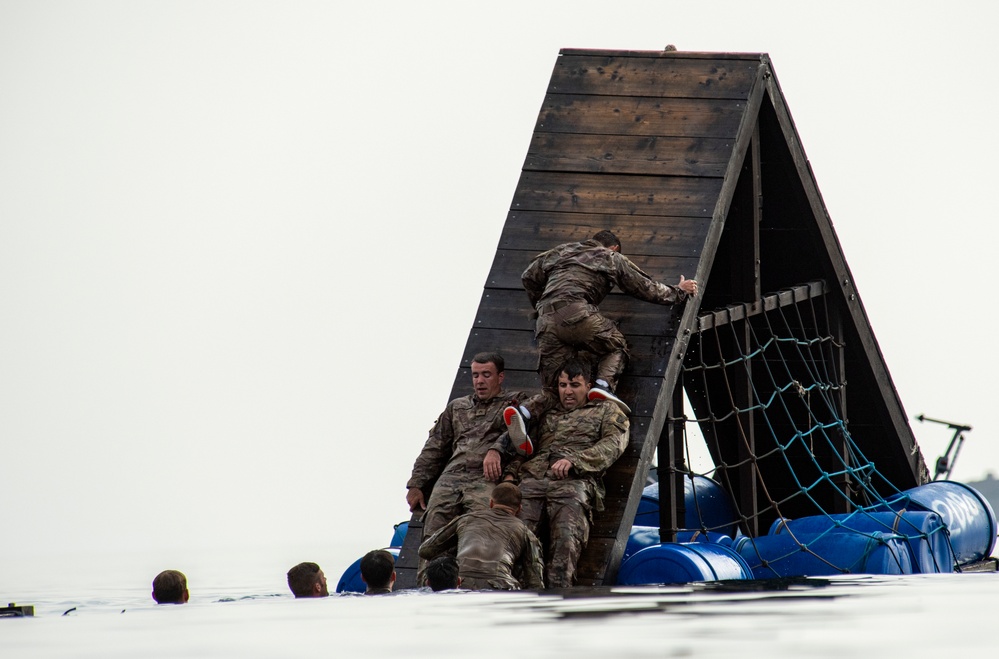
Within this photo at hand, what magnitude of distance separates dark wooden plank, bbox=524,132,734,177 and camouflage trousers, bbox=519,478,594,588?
3.42m

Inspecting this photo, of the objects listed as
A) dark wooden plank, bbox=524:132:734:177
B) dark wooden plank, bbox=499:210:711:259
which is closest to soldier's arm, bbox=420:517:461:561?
dark wooden plank, bbox=499:210:711:259

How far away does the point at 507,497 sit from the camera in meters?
9.53

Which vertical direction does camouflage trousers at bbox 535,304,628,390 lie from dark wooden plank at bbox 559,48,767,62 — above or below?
below

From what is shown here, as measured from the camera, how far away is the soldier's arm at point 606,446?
34.0ft

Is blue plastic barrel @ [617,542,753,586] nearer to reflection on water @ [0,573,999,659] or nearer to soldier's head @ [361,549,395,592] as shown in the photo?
reflection on water @ [0,573,999,659]

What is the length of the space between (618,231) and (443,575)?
4.10 meters

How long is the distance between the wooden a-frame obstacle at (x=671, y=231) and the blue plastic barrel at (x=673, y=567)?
7.3 inches

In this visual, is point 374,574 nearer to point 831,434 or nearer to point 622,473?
point 622,473

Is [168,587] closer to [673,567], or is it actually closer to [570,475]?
[570,475]

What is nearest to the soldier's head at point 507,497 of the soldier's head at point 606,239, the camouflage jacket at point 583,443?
the camouflage jacket at point 583,443

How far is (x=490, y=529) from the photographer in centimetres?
946

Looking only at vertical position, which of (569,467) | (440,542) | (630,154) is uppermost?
→ (630,154)

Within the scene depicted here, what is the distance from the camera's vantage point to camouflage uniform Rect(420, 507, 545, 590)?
9219 mm

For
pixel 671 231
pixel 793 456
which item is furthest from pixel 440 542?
pixel 793 456
